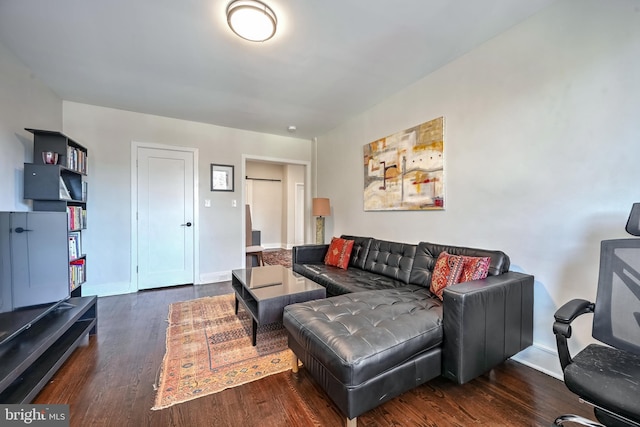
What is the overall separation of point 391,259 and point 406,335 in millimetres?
1404

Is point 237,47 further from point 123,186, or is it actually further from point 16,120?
point 123,186

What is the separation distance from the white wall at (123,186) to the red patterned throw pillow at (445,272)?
3.22m

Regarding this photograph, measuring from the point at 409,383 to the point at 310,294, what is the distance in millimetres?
936

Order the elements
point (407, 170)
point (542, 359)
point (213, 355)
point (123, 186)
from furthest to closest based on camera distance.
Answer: point (123, 186)
point (407, 170)
point (213, 355)
point (542, 359)

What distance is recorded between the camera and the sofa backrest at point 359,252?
3.05 meters

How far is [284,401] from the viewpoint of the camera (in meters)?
1.43

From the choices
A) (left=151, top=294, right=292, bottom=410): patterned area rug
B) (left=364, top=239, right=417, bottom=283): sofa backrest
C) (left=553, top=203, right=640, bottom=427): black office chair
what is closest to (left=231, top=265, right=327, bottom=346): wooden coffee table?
(left=151, top=294, right=292, bottom=410): patterned area rug

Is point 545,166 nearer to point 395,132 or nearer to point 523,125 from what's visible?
point 523,125

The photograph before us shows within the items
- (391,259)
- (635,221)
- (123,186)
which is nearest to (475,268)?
(635,221)

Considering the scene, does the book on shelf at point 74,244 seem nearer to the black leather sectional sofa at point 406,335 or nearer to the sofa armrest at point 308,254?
the sofa armrest at point 308,254

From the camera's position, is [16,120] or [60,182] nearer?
[16,120]

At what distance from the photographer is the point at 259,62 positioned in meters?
2.33

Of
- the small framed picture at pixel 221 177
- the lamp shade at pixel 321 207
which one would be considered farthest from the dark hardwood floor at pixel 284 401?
the small framed picture at pixel 221 177

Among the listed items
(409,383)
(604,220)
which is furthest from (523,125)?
(409,383)
